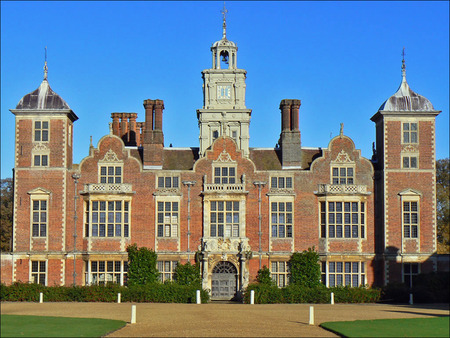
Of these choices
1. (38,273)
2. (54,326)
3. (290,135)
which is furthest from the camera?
(290,135)

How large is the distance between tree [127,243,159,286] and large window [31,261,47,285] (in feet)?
15.5

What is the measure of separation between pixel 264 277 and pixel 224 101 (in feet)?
43.5

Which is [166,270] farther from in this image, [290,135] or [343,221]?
[290,135]

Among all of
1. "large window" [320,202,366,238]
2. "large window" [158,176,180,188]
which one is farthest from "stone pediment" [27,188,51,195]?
"large window" [320,202,366,238]

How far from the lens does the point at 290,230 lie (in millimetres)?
44562

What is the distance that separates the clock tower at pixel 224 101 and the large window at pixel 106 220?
8468 mm

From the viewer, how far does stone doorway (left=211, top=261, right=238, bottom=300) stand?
43750 millimetres

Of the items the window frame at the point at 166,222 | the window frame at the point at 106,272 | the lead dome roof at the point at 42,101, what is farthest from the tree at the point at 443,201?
the lead dome roof at the point at 42,101

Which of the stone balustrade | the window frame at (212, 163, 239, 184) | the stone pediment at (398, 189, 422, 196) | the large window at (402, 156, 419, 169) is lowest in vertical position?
the stone pediment at (398, 189, 422, 196)

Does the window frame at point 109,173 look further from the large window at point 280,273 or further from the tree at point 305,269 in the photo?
the tree at point 305,269

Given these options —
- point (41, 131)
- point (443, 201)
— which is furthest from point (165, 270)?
point (443, 201)

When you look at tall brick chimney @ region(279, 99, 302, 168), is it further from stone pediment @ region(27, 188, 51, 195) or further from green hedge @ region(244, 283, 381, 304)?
stone pediment @ region(27, 188, 51, 195)

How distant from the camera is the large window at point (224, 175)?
4469 centimetres

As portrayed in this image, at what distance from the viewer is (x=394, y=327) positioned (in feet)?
87.8
